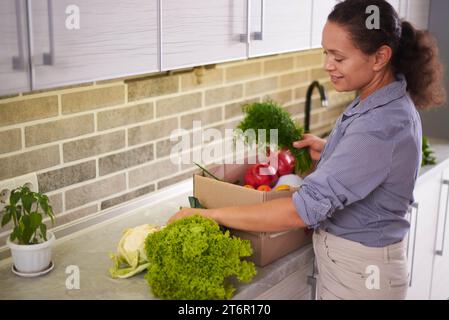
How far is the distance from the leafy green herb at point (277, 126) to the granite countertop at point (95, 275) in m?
0.32

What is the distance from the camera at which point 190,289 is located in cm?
→ 161

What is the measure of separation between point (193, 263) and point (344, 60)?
2.30 feet

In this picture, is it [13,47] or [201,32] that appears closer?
[13,47]

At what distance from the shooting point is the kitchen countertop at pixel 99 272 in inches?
67.1

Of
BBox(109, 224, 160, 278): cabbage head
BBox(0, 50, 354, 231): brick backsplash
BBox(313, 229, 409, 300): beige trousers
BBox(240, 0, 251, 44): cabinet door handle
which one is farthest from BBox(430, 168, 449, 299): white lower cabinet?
BBox(109, 224, 160, 278): cabbage head

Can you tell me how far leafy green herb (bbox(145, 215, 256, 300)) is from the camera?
161 cm

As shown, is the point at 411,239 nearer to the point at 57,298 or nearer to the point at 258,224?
the point at 258,224

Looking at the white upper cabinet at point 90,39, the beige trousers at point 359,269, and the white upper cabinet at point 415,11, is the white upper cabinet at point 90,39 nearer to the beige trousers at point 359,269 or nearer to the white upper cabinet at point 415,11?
the beige trousers at point 359,269

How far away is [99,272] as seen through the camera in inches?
72.1

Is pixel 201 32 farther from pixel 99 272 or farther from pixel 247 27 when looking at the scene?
pixel 99 272

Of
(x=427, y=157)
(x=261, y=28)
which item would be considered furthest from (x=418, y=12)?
(x=261, y=28)

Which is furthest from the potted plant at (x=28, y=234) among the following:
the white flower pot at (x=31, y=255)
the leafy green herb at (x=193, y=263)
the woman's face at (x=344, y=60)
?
the woman's face at (x=344, y=60)

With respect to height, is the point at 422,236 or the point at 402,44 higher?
the point at 402,44

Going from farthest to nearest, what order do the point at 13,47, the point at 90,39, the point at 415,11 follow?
1. the point at 415,11
2. the point at 90,39
3. the point at 13,47
